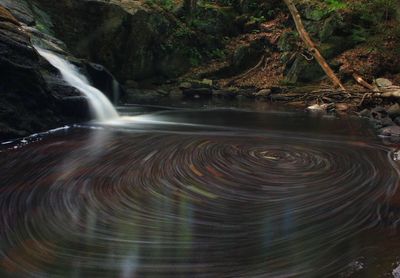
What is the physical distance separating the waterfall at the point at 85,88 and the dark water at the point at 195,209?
2472mm

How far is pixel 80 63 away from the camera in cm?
1230

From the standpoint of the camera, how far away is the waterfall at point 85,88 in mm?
10172

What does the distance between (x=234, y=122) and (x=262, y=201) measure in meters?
6.51

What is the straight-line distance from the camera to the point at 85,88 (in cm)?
1079

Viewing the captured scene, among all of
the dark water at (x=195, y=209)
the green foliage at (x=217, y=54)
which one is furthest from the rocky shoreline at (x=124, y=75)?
the dark water at (x=195, y=209)

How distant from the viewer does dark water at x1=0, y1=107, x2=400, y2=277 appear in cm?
301

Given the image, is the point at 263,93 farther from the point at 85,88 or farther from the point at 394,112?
the point at 85,88

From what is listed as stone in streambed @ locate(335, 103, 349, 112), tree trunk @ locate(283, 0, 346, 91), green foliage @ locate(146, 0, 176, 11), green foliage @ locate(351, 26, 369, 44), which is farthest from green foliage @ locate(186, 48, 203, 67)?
stone in streambed @ locate(335, 103, 349, 112)

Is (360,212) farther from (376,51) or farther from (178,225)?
(376,51)

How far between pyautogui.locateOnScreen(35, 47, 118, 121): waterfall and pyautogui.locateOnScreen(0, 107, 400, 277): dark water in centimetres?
247

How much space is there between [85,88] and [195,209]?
770cm

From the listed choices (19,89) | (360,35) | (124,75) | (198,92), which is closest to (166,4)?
(124,75)

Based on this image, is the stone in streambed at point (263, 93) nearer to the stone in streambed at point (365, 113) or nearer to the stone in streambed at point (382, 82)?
the stone in streambed at point (382, 82)

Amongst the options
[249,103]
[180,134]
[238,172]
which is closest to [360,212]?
[238,172]
